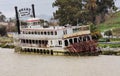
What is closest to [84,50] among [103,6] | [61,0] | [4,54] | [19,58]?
[19,58]

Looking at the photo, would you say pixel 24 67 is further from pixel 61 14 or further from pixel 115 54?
pixel 61 14

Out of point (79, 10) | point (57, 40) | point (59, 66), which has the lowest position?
point (59, 66)

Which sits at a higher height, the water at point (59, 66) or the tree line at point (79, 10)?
the tree line at point (79, 10)

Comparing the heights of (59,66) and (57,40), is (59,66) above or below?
below

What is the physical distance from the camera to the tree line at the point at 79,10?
9862 centimetres

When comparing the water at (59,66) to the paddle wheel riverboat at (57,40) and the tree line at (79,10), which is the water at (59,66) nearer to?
the paddle wheel riverboat at (57,40)

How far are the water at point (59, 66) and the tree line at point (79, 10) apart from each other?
111 ft

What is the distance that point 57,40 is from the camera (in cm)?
6612

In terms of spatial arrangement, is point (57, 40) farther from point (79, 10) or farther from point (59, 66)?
point (79, 10)

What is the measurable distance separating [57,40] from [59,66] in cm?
1294

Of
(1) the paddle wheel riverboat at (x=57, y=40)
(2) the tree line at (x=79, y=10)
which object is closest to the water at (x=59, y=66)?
(1) the paddle wheel riverboat at (x=57, y=40)

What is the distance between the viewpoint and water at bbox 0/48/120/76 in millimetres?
47688

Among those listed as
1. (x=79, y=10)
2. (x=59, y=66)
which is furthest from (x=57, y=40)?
Result: (x=79, y=10)

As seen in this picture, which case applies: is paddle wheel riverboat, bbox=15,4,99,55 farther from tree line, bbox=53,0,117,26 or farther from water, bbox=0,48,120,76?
tree line, bbox=53,0,117,26
